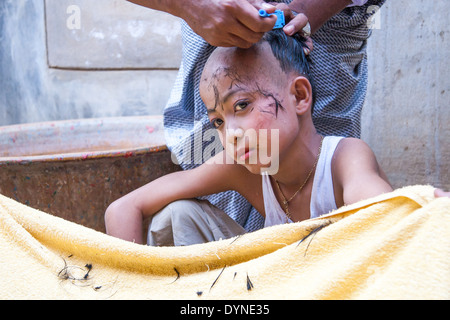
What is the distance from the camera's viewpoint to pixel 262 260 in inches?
36.6

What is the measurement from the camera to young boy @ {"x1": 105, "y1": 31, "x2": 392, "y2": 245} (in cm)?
131

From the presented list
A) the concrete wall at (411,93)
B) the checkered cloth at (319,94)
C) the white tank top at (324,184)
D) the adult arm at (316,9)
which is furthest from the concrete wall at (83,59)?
the white tank top at (324,184)

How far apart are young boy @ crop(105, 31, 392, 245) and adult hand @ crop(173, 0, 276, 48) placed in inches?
3.8

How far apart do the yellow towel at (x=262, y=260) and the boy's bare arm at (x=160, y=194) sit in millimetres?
371

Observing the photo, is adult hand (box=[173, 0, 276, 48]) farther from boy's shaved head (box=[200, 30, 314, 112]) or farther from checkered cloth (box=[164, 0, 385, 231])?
checkered cloth (box=[164, 0, 385, 231])

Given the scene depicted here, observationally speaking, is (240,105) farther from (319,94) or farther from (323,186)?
(319,94)

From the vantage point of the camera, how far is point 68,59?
12.6ft

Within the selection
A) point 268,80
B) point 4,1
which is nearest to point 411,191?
point 268,80

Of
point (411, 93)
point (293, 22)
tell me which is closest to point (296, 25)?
point (293, 22)

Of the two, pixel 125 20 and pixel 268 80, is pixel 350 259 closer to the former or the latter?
pixel 268 80

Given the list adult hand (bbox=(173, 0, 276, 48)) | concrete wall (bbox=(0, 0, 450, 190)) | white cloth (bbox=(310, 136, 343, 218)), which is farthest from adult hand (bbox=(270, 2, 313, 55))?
concrete wall (bbox=(0, 0, 450, 190))

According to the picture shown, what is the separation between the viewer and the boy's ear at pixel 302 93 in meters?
1.41
